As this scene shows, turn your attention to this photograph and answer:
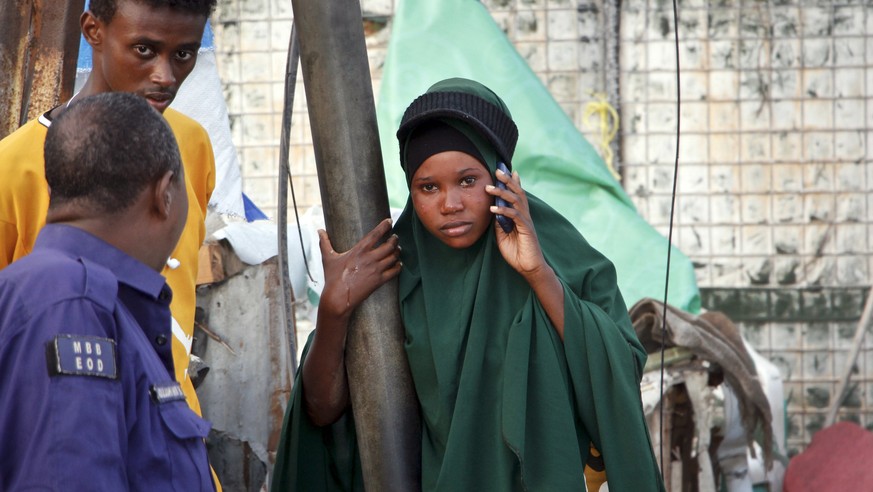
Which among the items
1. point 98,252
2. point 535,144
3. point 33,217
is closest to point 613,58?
point 535,144

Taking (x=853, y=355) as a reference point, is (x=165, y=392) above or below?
above

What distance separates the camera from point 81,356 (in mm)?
1756

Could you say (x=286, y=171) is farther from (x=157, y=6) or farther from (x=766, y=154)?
(x=766, y=154)

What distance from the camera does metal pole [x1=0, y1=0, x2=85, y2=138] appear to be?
3.32 metres

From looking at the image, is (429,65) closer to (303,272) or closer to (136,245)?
(303,272)

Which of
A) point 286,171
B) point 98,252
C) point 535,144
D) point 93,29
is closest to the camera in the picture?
point 98,252

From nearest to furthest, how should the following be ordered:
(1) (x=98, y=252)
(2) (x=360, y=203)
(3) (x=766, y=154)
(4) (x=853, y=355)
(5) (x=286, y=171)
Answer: (1) (x=98, y=252)
(2) (x=360, y=203)
(5) (x=286, y=171)
(4) (x=853, y=355)
(3) (x=766, y=154)

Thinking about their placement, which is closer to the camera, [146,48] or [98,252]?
[98,252]

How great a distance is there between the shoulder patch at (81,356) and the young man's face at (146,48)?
3.53 ft

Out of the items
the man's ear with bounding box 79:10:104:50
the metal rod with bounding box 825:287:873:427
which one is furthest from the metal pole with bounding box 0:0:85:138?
the metal rod with bounding box 825:287:873:427

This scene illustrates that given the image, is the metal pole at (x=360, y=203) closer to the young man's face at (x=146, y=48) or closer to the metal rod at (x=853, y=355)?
the young man's face at (x=146, y=48)

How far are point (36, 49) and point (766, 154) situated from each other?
480 cm

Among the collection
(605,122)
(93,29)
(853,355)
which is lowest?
(853,355)

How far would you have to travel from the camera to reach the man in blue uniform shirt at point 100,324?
1732 mm
